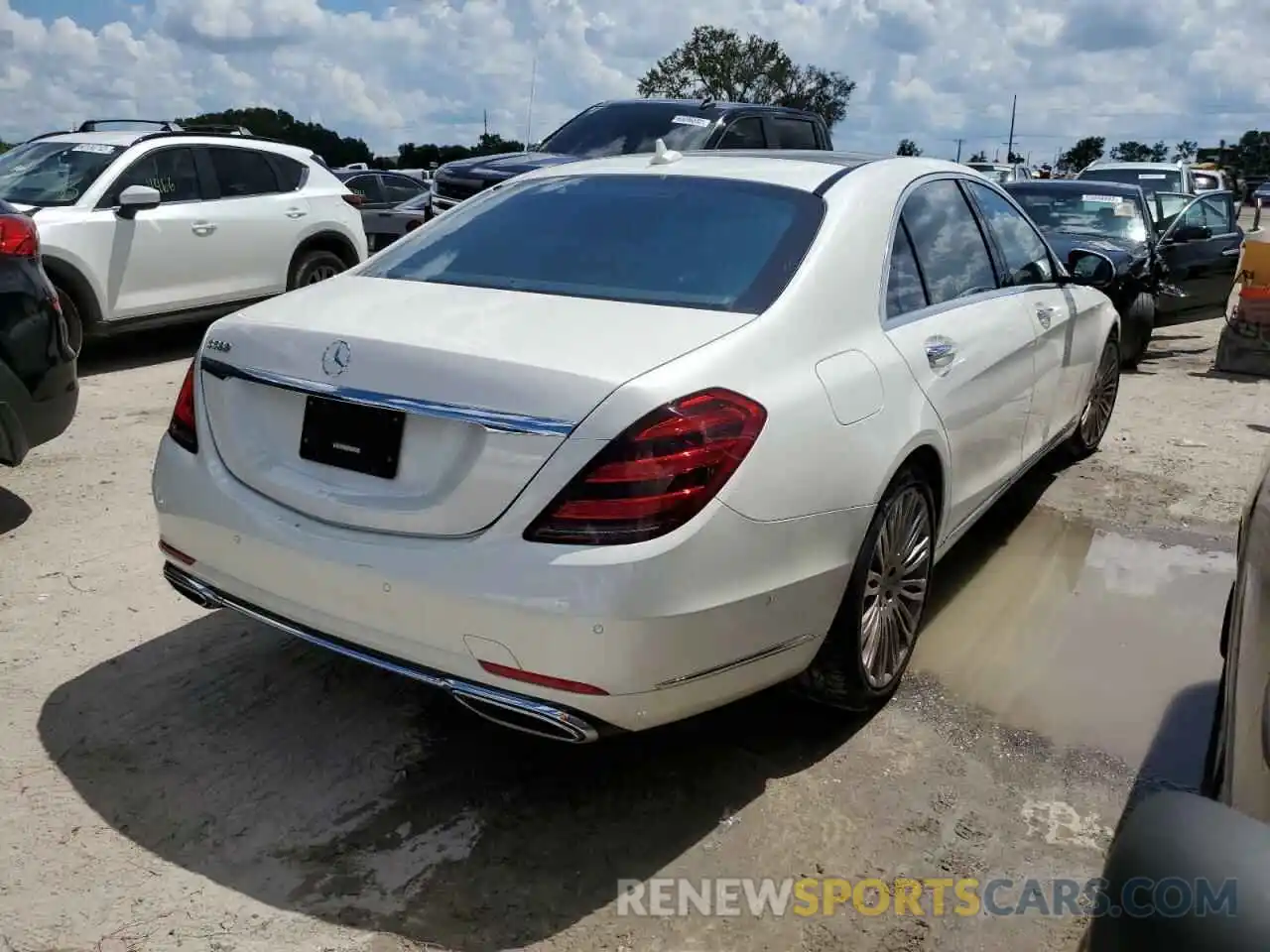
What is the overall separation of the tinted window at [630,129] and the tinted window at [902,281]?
585 centimetres

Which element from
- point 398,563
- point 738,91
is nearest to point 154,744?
point 398,563

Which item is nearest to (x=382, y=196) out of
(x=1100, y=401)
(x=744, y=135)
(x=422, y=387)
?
(x=744, y=135)

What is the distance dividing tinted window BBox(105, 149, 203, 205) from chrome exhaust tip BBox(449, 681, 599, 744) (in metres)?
6.75

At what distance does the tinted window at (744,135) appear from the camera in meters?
9.39

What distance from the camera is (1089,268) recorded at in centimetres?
538

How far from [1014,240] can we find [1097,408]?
1.98 meters

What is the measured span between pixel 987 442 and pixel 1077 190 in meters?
7.20

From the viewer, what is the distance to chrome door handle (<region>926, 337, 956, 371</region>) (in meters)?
3.47

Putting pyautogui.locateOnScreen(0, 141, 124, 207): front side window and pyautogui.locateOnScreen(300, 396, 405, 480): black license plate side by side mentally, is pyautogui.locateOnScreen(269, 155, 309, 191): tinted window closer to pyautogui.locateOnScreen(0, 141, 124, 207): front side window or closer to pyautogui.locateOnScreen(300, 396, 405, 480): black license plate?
pyautogui.locateOnScreen(0, 141, 124, 207): front side window

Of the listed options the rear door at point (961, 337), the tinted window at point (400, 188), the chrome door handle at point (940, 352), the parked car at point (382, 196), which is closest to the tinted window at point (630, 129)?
the rear door at point (961, 337)

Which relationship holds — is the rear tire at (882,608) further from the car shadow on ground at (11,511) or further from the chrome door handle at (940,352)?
the car shadow on ground at (11,511)

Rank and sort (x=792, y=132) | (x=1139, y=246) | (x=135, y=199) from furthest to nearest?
(x=792, y=132) < (x=1139, y=246) < (x=135, y=199)

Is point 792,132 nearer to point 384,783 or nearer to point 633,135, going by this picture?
point 633,135

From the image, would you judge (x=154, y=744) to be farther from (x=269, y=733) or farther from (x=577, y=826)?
(x=577, y=826)
